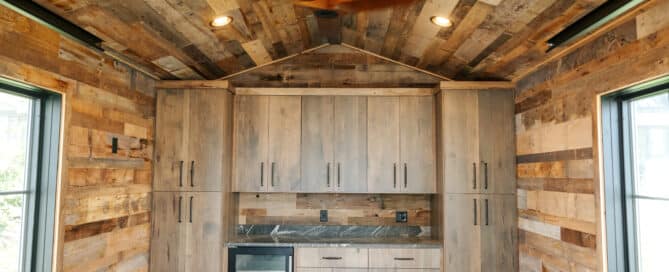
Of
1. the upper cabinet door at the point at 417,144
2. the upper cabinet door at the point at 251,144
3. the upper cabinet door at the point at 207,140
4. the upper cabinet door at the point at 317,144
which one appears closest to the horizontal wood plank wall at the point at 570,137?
the upper cabinet door at the point at 417,144

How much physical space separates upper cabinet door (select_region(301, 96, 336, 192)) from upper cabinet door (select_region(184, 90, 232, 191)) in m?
0.72

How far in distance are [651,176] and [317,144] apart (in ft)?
8.69

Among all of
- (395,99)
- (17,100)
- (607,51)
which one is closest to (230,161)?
(395,99)

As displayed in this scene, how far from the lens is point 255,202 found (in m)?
4.81

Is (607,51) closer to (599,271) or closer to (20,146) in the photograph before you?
(599,271)

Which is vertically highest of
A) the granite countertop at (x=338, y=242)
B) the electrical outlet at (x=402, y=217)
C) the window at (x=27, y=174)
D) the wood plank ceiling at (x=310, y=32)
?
the wood plank ceiling at (x=310, y=32)

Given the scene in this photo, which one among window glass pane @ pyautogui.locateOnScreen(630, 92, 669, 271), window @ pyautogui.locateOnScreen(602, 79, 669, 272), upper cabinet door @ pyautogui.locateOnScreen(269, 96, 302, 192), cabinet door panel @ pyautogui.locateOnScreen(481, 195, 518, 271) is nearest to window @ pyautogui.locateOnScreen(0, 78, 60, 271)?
upper cabinet door @ pyautogui.locateOnScreen(269, 96, 302, 192)

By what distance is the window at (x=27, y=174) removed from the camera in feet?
8.96

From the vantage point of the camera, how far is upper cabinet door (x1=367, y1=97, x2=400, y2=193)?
449cm

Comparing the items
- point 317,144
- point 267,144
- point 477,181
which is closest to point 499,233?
point 477,181

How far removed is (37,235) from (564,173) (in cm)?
342

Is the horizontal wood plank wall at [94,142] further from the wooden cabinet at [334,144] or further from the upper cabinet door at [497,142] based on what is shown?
the upper cabinet door at [497,142]

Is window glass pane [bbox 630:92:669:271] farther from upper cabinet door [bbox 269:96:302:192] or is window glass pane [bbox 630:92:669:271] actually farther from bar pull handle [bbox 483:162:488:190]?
upper cabinet door [bbox 269:96:302:192]

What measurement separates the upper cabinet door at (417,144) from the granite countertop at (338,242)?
1.53ft
